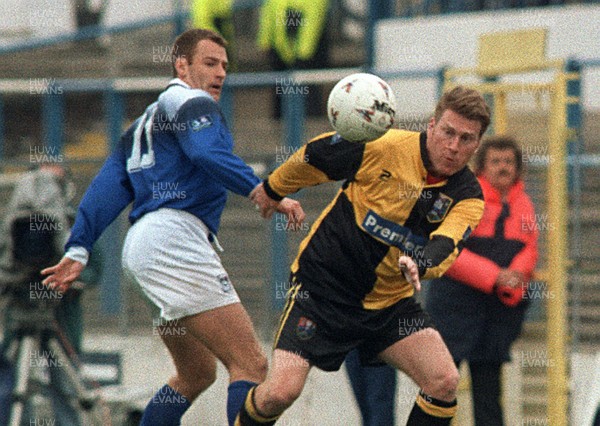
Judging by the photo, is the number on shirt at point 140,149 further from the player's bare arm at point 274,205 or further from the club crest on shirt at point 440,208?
the club crest on shirt at point 440,208

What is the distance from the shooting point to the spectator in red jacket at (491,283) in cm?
892

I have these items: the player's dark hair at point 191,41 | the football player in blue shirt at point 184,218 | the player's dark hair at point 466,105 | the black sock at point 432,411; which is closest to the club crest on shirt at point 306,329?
the football player in blue shirt at point 184,218

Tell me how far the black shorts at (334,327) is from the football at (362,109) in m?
0.87

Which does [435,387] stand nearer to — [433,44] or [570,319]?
[570,319]

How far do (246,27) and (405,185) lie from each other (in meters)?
11.0

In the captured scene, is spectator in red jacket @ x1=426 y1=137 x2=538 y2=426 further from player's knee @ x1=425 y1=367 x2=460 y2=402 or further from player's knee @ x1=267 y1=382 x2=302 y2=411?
player's knee @ x1=267 y1=382 x2=302 y2=411

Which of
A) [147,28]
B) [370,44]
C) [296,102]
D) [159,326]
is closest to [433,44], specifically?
[370,44]

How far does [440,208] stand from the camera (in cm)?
730

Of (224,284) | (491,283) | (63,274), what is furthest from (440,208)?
(63,274)

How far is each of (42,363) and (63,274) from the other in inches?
115

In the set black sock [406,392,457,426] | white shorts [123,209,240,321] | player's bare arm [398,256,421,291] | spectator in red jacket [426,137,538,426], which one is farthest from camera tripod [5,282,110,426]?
player's bare arm [398,256,421,291]

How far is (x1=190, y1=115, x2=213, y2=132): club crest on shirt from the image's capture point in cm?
726

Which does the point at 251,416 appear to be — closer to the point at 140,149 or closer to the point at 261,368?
the point at 261,368

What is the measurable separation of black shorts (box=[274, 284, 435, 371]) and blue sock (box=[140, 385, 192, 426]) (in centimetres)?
71
